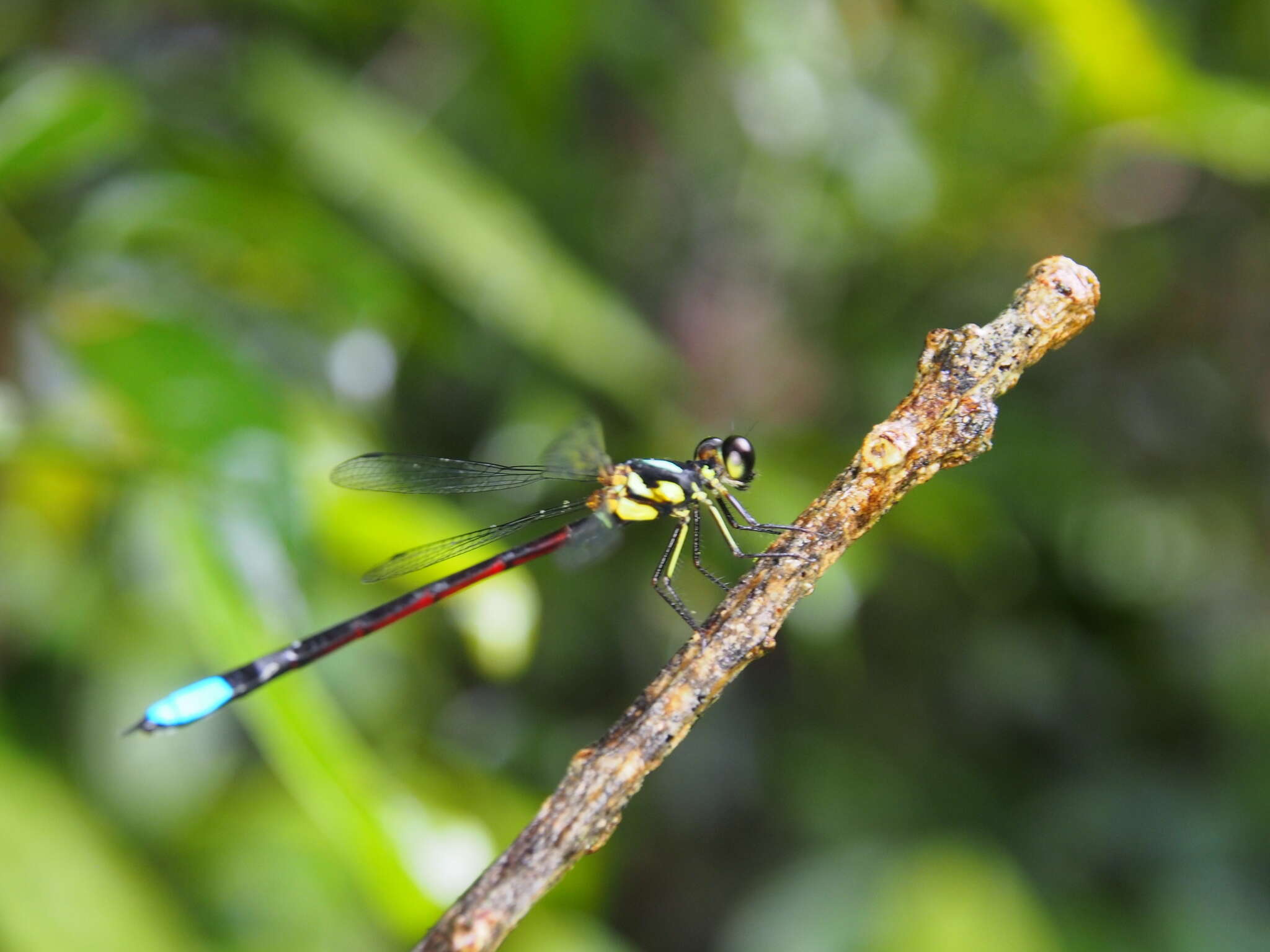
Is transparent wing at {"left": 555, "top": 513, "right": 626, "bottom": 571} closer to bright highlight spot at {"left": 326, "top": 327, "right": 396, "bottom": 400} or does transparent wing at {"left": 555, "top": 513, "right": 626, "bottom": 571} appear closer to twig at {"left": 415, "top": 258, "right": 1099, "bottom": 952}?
twig at {"left": 415, "top": 258, "right": 1099, "bottom": 952}

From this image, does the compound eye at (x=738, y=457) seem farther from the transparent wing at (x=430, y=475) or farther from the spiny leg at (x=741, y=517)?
the transparent wing at (x=430, y=475)

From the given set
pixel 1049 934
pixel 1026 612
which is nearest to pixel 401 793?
pixel 1049 934

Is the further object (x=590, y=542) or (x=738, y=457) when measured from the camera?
(x=590, y=542)

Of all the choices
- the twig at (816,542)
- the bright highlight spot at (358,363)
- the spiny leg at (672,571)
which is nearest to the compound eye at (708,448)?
the spiny leg at (672,571)

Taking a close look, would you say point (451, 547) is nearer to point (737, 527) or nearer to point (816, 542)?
point (737, 527)

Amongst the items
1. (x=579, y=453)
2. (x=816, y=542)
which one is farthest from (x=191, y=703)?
(x=816, y=542)

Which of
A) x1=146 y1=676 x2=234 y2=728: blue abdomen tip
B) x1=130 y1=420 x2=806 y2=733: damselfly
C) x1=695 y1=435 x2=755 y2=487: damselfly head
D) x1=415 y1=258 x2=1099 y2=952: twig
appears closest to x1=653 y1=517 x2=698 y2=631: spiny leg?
x1=130 y1=420 x2=806 y2=733: damselfly

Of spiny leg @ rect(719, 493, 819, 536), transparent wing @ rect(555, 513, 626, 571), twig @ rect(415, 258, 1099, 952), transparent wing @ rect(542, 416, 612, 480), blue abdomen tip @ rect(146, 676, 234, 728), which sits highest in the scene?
transparent wing @ rect(542, 416, 612, 480)
